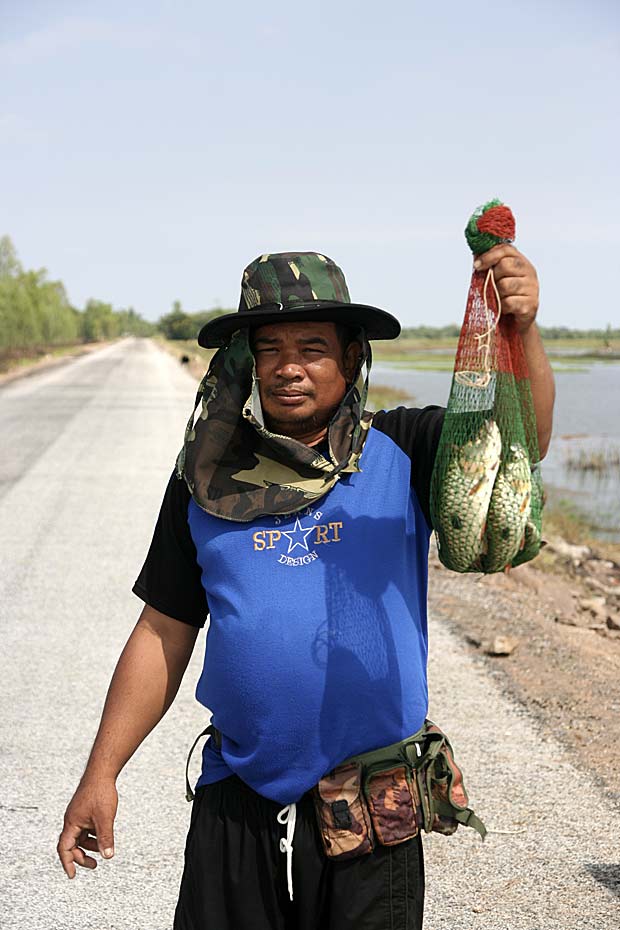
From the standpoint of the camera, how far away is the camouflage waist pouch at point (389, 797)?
7.11 ft

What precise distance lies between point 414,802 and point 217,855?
423mm

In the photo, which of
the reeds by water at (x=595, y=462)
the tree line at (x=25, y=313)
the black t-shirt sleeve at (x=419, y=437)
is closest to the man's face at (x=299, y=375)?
the black t-shirt sleeve at (x=419, y=437)

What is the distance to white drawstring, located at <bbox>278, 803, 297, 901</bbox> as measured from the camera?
2178 mm

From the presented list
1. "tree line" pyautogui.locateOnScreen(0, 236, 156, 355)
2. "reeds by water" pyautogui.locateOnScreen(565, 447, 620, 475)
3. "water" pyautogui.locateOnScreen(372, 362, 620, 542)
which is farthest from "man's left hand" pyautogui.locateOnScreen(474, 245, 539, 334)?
"tree line" pyautogui.locateOnScreen(0, 236, 156, 355)

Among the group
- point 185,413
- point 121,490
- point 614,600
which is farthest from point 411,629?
point 185,413

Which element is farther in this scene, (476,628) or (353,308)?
(476,628)

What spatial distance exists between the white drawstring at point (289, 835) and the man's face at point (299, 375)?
0.77 m

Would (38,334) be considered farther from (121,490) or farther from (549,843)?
(549,843)

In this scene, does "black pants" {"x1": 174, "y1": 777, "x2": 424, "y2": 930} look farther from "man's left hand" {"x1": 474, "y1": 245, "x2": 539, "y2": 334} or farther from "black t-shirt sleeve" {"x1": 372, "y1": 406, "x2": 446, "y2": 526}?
"man's left hand" {"x1": 474, "y1": 245, "x2": 539, "y2": 334}

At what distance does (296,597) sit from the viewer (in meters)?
2.19

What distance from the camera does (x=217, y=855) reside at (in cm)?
226

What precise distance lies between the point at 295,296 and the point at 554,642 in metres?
4.47

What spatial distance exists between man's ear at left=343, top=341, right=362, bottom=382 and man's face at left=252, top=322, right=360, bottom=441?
41 mm

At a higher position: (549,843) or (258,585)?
(258,585)
